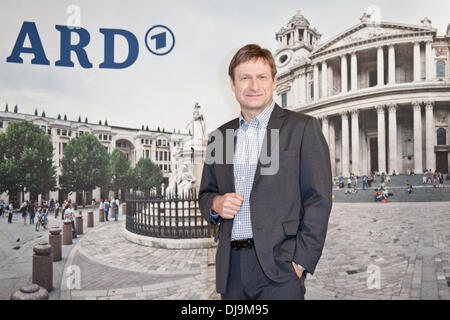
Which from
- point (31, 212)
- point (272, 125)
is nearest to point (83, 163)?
point (31, 212)

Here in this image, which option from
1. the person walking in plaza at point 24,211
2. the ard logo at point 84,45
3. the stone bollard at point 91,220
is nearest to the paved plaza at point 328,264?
the person walking in plaza at point 24,211

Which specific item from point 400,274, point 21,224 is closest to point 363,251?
point 400,274

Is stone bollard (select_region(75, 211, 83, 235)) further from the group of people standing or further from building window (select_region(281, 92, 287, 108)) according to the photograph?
building window (select_region(281, 92, 287, 108))

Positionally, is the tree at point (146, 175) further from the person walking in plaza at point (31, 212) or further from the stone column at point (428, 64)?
the stone column at point (428, 64)

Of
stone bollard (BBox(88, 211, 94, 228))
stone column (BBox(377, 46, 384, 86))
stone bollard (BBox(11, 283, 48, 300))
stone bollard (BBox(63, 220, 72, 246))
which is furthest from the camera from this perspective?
stone bollard (BBox(88, 211, 94, 228))

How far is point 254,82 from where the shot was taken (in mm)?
1980

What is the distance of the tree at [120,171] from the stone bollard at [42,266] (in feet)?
7.07

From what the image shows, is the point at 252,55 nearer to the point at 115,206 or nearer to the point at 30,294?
the point at 30,294

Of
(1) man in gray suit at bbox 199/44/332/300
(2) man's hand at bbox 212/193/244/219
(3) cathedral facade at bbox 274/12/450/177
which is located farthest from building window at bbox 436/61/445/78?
(2) man's hand at bbox 212/193/244/219

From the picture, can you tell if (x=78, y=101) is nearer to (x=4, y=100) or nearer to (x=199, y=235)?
(x=4, y=100)

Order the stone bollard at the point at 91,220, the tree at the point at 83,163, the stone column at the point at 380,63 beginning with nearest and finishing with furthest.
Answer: the tree at the point at 83,163, the stone column at the point at 380,63, the stone bollard at the point at 91,220

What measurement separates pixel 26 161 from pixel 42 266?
241cm

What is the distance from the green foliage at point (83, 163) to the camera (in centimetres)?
569

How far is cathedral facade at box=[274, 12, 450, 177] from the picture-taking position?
18.0ft
